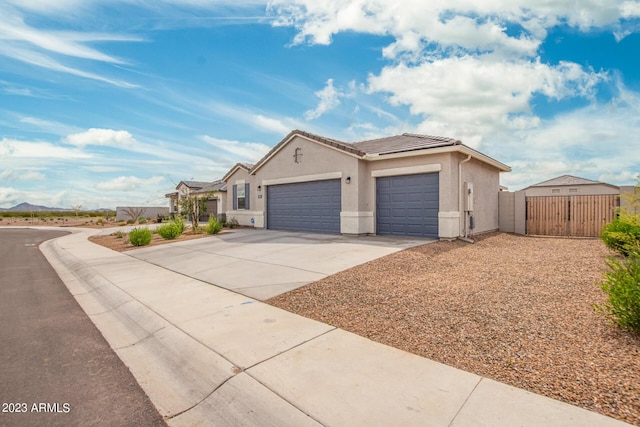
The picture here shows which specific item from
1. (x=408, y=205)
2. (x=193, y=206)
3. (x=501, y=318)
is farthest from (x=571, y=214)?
(x=193, y=206)

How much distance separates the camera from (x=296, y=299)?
19.7ft

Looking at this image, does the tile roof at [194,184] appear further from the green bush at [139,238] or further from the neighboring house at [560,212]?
the neighboring house at [560,212]

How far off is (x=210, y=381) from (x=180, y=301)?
10.2 ft

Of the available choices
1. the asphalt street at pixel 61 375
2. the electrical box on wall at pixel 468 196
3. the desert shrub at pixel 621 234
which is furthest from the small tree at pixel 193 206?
the desert shrub at pixel 621 234

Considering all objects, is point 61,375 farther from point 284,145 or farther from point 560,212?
point 560,212

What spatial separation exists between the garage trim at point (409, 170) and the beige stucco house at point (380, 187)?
0.04 m

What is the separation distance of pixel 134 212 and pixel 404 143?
1492 inches

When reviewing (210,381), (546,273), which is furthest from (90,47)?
(546,273)

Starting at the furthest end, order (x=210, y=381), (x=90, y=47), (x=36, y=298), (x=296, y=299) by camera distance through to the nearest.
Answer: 1. (x=90, y=47)
2. (x=36, y=298)
3. (x=296, y=299)
4. (x=210, y=381)

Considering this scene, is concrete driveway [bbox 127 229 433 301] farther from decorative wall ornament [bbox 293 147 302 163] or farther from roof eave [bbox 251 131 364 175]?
decorative wall ornament [bbox 293 147 302 163]

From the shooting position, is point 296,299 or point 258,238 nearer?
point 296,299

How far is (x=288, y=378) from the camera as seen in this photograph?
3418mm

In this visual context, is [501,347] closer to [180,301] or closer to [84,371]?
[84,371]

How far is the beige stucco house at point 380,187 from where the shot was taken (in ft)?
41.2
